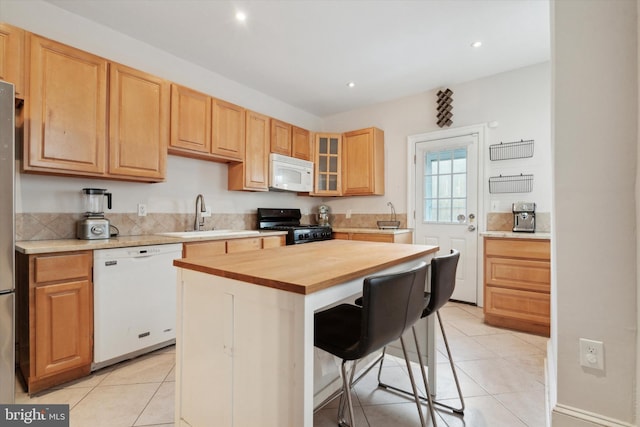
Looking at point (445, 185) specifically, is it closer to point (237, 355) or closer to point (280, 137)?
point (280, 137)

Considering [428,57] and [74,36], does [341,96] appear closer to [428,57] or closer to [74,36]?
[428,57]

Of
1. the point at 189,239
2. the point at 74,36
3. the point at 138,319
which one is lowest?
the point at 138,319

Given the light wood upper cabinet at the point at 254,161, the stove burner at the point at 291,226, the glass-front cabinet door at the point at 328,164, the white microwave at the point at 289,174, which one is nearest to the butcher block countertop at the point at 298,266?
the stove burner at the point at 291,226

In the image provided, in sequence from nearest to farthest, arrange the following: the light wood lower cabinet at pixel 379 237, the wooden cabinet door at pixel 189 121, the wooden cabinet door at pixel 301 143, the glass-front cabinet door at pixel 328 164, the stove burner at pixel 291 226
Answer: the wooden cabinet door at pixel 189 121
the stove burner at pixel 291 226
the light wood lower cabinet at pixel 379 237
the wooden cabinet door at pixel 301 143
the glass-front cabinet door at pixel 328 164

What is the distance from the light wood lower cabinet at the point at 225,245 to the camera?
247 centimetres

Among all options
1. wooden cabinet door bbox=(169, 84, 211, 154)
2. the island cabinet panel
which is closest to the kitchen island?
the island cabinet panel

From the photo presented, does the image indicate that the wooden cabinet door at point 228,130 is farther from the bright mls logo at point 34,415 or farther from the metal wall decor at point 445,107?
the metal wall decor at point 445,107

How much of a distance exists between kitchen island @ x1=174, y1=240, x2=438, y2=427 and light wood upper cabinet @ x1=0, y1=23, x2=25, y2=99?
1738 millimetres

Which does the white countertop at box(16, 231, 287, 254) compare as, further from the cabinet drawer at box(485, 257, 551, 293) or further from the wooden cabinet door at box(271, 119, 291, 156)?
the cabinet drawer at box(485, 257, 551, 293)

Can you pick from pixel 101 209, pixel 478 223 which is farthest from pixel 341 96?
pixel 101 209

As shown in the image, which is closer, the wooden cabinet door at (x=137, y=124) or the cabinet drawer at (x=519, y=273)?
the wooden cabinet door at (x=137, y=124)

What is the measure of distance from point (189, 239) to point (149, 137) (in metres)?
0.95

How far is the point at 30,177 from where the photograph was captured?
2.12 metres

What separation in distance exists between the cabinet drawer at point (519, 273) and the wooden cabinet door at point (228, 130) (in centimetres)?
285
